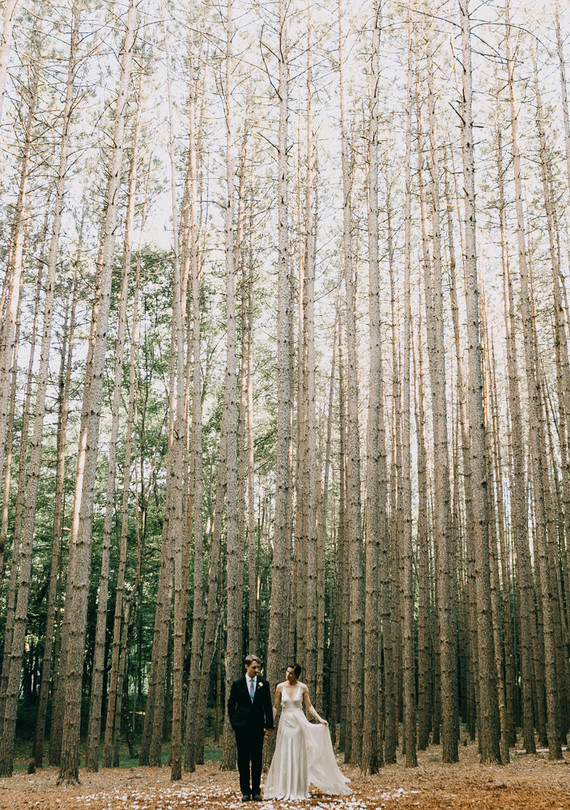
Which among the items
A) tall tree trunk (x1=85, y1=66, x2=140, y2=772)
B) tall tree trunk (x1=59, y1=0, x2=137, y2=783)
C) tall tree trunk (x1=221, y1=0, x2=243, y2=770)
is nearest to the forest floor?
tall tree trunk (x1=59, y1=0, x2=137, y2=783)

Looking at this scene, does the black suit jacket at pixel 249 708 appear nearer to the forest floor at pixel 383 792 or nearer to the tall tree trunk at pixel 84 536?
the forest floor at pixel 383 792

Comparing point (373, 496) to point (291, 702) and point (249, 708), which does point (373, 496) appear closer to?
point (291, 702)

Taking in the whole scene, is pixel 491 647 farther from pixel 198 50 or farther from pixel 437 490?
pixel 198 50

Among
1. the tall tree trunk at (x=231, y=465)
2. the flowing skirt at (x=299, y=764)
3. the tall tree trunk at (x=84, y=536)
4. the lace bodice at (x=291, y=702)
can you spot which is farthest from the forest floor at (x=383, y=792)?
the tall tree trunk at (x=231, y=465)

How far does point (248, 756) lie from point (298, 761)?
496 millimetres

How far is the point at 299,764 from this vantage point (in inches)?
206

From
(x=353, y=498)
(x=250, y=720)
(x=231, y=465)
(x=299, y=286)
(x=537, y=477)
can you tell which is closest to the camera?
(x=250, y=720)

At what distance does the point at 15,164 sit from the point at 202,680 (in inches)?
321

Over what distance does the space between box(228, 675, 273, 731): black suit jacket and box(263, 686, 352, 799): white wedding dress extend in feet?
1.10

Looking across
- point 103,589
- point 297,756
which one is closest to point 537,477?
point 297,756

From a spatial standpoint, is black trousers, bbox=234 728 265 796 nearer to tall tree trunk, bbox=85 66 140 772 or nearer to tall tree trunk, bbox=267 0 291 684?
tall tree trunk, bbox=267 0 291 684

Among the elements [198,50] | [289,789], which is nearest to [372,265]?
[198,50]

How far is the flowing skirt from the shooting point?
516cm

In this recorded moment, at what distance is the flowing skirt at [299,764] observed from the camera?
5164 mm
